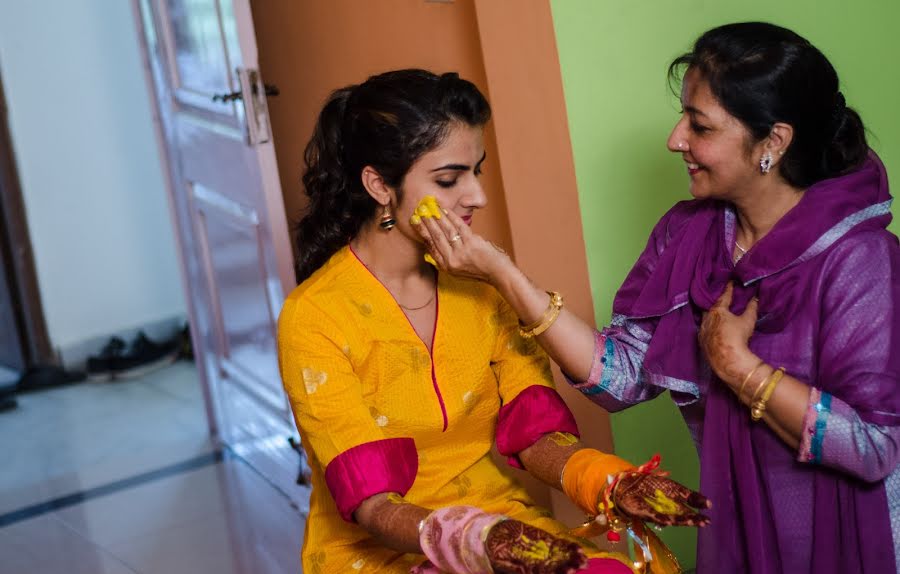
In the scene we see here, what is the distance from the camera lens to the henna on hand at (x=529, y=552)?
146 cm

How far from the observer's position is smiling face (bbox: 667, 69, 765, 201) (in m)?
1.80

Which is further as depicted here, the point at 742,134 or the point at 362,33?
the point at 362,33

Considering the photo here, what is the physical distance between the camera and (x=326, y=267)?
2.00 meters

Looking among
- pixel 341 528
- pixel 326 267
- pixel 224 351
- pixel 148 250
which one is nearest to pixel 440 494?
pixel 341 528

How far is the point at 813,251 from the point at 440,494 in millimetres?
733

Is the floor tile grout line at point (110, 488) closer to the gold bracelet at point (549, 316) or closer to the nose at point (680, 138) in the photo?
the gold bracelet at point (549, 316)

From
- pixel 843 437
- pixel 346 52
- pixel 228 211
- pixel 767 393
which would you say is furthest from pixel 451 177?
pixel 228 211

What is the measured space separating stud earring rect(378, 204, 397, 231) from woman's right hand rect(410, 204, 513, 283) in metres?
0.09

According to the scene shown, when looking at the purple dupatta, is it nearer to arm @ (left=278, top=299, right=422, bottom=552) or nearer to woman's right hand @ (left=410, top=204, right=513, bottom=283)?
woman's right hand @ (left=410, top=204, right=513, bottom=283)

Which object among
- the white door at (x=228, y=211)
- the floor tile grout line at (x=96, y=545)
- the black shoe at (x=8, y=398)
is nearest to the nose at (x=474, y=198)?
the white door at (x=228, y=211)

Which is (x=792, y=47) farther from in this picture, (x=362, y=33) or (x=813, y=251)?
(x=362, y=33)

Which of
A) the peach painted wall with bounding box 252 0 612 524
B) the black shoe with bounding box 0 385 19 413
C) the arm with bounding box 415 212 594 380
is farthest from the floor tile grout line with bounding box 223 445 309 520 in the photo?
the arm with bounding box 415 212 594 380

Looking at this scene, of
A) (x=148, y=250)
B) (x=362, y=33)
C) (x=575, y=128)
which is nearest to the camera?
(x=575, y=128)

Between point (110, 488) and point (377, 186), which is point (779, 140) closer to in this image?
point (377, 186)
